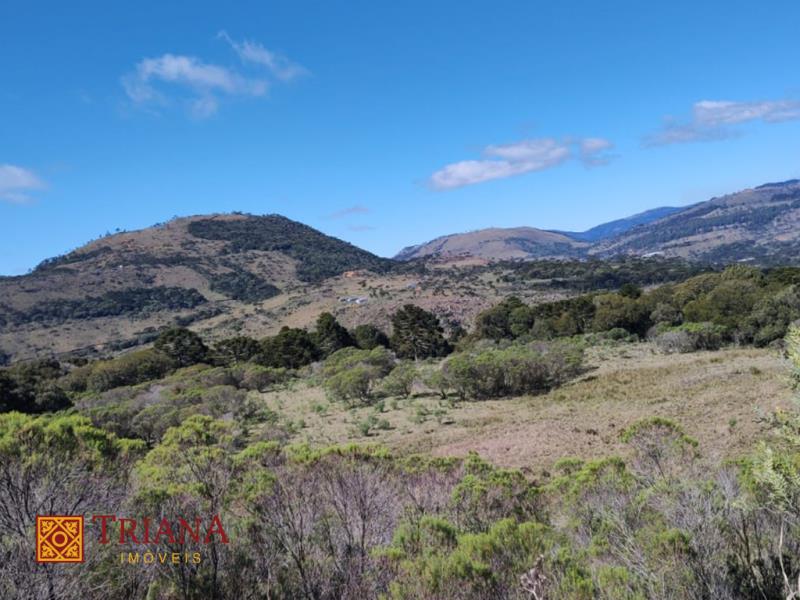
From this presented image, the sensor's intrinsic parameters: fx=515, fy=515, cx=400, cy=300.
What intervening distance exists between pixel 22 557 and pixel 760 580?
24.1 ft

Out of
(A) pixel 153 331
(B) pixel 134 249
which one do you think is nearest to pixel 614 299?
(A) pixel 153 331

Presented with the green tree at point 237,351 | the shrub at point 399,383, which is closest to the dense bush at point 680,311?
the shrub at point 399,383

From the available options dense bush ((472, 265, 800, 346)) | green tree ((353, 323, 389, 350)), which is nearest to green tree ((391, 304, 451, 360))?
green tree ((353, 323, 389, 350))

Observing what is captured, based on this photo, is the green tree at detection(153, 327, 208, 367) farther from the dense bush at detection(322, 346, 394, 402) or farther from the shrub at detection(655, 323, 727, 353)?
the shrub at detection(655, 323, 727, 353)

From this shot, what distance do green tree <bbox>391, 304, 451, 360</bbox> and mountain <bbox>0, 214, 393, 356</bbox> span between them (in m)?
42.6

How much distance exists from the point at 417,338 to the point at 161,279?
10027 cm

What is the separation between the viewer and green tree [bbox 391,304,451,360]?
2050 inches

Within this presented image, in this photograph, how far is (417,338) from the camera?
5241 centimetres

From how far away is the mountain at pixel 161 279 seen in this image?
323 ft

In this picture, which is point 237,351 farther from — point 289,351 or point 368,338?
point 368,338

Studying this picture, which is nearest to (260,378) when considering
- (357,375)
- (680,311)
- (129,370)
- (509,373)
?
(357,375)

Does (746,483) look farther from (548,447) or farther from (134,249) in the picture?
(134,249)

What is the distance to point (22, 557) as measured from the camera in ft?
15.4

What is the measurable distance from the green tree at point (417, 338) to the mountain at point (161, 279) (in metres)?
42.6
